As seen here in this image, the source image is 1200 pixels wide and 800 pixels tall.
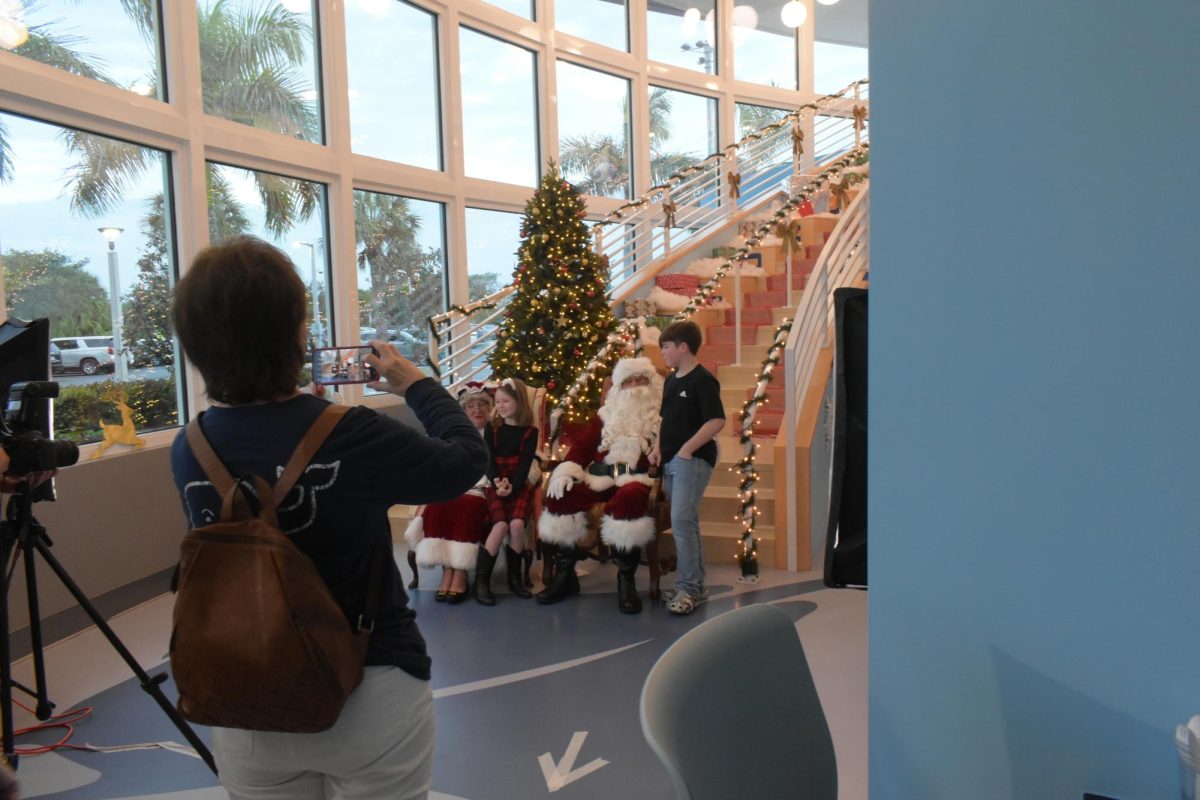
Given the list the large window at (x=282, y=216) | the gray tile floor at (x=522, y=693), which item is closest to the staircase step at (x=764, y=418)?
the gray tile floor at (x=522, y=693)

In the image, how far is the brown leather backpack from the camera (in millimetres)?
1254

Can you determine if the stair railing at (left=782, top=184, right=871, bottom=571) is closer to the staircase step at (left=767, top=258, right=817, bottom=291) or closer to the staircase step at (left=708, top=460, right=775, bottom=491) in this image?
the staircase step at (left=708, top=460, right=775, bottom=491)

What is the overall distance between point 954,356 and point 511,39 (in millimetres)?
9117

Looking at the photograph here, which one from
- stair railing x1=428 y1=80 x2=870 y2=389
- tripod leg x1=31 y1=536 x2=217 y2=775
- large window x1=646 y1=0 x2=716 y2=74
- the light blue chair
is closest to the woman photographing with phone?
the light blue chair

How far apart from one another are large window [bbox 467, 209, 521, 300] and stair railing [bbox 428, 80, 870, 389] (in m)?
0.28

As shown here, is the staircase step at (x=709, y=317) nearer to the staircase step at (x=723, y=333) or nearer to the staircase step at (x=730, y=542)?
the staircase step at (x=723, y=333)

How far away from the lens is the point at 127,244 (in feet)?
18.1

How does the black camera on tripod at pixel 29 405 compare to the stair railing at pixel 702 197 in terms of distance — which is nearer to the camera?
the black camera on tripod at pixel 29 405

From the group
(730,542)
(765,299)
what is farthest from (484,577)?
(765,299)

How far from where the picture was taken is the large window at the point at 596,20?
10797 millimetres

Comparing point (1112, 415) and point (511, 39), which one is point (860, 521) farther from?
point (511, 39)

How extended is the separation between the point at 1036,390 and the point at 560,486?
11.7 feet

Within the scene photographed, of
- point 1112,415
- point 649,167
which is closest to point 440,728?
point 1112,415

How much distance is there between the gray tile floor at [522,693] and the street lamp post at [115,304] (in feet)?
4.83
